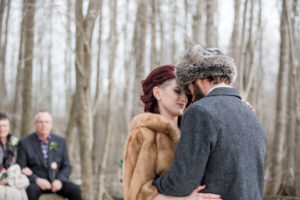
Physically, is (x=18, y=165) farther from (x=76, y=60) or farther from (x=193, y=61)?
(x=193, y=61)

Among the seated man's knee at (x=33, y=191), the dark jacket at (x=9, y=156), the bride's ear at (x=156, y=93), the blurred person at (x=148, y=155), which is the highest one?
the bride's ear at (x=156, y=93)

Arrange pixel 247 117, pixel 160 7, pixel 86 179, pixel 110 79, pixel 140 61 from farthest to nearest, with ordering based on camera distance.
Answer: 1. pixel 160 7
2. pixel 140 61
3. pixel 110 79
4. pixel 86 179
5. pixel 247 117

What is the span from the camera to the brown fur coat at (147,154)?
192 centimetres

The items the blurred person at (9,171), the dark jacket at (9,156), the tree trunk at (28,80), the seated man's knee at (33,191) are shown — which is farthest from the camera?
the tree trunk at (28,80)

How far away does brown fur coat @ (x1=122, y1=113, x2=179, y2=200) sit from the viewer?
1.92m

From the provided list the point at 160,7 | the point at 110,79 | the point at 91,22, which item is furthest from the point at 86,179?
the point at 160,7

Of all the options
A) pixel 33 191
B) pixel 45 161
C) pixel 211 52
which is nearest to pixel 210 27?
pixel 45 161

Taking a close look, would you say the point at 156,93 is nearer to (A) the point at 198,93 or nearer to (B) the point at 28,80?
(A) the point at 198,93

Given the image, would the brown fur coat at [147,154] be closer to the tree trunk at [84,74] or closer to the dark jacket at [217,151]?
the dark jacket at [217,151]

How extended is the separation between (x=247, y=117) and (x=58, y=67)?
19654mm

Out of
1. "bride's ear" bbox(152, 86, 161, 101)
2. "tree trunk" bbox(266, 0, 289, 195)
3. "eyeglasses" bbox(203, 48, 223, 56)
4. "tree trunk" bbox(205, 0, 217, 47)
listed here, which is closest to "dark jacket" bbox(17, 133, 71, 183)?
"tree trunk" bbox(205, 0, 217, 47)

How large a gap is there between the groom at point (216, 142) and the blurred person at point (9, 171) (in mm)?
2989

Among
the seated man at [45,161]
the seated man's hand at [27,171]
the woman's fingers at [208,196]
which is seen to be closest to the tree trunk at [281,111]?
the seated man at [45,161]

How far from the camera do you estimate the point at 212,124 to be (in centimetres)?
165
